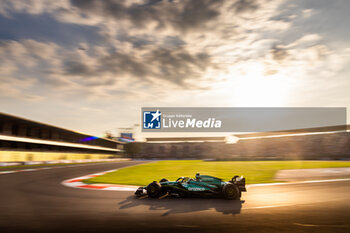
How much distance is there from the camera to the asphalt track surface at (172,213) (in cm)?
490

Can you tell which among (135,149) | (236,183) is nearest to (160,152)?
(135,149)

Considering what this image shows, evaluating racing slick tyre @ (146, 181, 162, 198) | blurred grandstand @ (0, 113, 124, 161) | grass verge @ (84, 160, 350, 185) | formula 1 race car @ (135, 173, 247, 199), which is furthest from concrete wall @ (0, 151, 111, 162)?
formula 1 race car @ (135, 173, 247, 199)

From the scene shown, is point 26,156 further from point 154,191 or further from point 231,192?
point 231,192

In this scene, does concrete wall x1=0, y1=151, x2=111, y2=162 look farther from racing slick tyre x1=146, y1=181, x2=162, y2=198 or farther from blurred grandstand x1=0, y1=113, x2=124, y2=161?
racing slick tyre x1=146, y1=181, x2=162, y2=198

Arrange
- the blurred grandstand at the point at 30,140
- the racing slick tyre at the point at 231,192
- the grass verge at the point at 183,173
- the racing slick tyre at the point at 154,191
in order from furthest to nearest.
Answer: the blurred grandstand at the point at 30,140, the grass verge at the point at 183,173, the racing slick tyre at the point at 154,191, the racing slick tyre at the point at 231,192

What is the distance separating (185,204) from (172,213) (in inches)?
45.4

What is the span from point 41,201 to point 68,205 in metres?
1.12

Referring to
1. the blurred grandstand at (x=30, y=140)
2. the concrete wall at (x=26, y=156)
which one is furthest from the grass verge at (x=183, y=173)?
the blurred grandstand at (x=30, y=140)

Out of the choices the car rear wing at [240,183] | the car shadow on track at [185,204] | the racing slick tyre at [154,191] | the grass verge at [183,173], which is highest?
the car rear wing at [240,183]

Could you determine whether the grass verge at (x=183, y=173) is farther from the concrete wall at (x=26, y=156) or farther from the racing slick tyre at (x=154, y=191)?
the concrete wall at (x=26, y=156)

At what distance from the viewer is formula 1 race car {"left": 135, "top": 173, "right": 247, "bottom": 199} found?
25.4 feet

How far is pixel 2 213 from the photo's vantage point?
595 cm

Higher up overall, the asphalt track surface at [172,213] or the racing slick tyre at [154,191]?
the racing slick tyre at [154,191]

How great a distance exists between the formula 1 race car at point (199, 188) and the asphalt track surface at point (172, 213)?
23 cm
